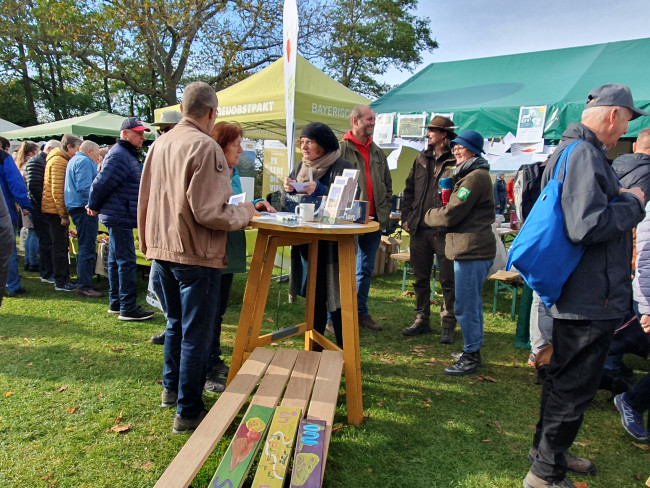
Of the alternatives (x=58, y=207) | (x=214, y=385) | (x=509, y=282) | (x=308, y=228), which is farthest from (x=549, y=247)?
(x=58, y=207)

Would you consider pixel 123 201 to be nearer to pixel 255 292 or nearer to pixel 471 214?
pixel 255 292

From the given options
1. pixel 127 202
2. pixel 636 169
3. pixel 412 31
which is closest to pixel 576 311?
pixel 636 169

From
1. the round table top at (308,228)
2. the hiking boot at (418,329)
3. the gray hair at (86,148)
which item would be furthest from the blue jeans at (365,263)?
the gray hair at (86,148)

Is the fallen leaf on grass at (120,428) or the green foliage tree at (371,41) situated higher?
the green foliage tree at (371,41)

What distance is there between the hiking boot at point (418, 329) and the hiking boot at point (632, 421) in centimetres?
186

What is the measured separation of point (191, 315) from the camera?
2.37 m

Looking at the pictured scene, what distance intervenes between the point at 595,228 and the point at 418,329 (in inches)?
109

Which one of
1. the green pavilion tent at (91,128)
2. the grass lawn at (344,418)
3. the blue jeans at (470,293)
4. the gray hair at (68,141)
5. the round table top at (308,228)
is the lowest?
the grass lawn at (344,418)

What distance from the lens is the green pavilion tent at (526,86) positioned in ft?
19.9

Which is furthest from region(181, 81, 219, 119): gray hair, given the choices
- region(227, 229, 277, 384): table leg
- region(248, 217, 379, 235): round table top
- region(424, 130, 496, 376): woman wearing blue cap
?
region(424, 130, 496, 376): woman wearing blue cap

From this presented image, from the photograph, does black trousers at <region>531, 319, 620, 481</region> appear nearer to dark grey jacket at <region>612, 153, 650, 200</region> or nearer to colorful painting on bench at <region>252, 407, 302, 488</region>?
colorful painting on bench at <region>252, 407, 302, 488</region>

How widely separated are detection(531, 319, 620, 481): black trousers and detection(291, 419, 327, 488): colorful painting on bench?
1.08 metres

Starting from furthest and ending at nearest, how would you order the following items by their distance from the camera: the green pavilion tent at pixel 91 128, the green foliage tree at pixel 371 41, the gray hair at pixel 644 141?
the green foliage tree at pixel 371 41 → the green pavilion tent at pixel 91 128 → the gray hair at pixel 644 141

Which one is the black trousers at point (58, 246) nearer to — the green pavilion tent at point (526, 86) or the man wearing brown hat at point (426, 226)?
the man wearing brown hat at point (426, 226)
